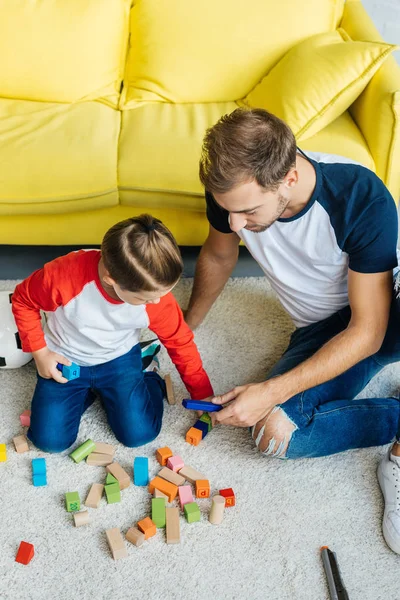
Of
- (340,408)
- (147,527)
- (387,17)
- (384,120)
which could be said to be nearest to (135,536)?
(147,527)

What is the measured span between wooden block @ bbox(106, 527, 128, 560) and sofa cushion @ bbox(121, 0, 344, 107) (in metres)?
1.56

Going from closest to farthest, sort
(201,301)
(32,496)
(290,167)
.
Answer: (290,167), (32,496), (201,301)

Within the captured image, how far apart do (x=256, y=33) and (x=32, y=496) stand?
1788 mm

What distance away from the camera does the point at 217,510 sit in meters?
1.53

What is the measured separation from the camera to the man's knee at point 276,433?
161cm

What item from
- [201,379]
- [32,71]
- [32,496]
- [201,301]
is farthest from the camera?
[32,71]

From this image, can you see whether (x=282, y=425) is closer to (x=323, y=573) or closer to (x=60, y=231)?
(x=323, y=573)

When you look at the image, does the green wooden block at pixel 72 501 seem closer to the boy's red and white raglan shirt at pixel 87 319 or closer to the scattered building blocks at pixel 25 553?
the scattered building blocks at pixel 25 553

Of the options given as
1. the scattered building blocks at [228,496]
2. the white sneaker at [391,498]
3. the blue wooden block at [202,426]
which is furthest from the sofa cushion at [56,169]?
the white sneaker at [391,498]

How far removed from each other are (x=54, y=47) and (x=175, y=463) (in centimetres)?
160

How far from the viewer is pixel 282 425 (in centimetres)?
162

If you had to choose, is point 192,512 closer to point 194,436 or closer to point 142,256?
point 194,436

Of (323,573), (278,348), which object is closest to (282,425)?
(323,573)

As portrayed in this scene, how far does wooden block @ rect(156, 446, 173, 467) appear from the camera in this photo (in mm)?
1676
